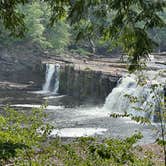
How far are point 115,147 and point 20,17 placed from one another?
306 centimetres

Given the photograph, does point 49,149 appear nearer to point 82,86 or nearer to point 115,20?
point 115,20

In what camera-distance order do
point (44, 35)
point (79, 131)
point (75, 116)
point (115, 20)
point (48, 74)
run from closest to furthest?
1. point (115, 20)
2. point (79, 131)
3. point (75, 116)
4. point (48, 74)
5. point (44, 35)

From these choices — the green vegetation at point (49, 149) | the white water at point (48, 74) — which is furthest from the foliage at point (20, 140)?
the white water at point (48, 74)

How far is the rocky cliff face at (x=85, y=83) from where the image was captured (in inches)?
1340

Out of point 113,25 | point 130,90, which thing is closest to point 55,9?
point 113,25

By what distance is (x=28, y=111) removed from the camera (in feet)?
93.4

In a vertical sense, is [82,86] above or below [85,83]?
below

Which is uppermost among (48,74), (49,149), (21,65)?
(21,65)

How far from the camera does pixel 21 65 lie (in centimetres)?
4919

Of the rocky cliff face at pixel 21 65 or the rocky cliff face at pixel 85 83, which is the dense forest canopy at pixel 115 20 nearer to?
the rocky cliff face at pixel 85 83

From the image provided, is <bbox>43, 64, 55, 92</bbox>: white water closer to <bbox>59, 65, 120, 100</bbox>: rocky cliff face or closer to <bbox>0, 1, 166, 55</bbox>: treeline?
<bbox>59, 65, 120, 100</bbox>: rocky cliff face

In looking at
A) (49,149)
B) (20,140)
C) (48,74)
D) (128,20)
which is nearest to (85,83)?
(48,74)

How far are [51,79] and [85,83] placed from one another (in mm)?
7415

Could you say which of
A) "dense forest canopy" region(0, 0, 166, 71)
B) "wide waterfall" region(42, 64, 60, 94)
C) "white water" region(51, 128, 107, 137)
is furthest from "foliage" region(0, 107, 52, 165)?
"wide waterfall" region(42, 64, 60, 94)
